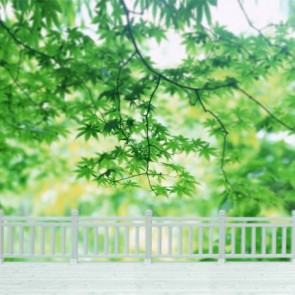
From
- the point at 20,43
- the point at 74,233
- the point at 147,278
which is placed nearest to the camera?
the point at 147,278

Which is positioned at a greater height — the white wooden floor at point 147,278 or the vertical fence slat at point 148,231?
the vertical fence slat at point 148,231

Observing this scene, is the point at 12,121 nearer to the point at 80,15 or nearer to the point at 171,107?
the point at 80,15

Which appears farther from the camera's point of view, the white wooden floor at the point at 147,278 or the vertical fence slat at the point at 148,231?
the vertical fence slat at the point at 148,231

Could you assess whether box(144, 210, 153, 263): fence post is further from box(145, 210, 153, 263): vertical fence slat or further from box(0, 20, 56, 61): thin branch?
box(0, 20, 56, 61): thin branch

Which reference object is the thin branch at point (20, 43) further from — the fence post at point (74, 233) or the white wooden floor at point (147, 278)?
the white wooden floor at point (147, 278)

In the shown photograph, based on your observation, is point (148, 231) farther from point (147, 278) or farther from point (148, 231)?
point (147, 278)

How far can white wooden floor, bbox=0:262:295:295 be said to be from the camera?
335 centimetres

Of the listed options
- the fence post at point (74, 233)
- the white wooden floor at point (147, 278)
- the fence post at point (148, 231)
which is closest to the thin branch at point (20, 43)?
the fence post at point (74, 233)

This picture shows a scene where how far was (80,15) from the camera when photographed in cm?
538

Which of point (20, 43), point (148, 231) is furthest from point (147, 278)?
point (20, 43)

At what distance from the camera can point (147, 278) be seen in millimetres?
3688

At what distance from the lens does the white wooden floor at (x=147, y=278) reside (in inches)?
132

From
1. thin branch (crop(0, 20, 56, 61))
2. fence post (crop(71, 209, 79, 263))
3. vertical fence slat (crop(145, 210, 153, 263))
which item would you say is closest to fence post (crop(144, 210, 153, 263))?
vertical fence slat (crop(145, 210, 153, 263))

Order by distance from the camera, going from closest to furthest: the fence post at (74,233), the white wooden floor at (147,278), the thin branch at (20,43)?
the white wooden floor at (147,278) < the thin branch at (20,43) < the fence post at (74,233)
